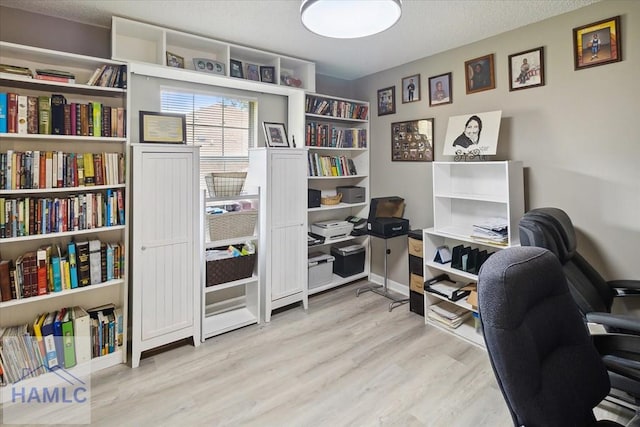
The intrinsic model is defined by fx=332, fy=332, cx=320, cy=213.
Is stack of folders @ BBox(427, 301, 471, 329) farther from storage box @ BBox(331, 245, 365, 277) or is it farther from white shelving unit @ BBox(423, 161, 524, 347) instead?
storage box @ BBox(331, 245, 365, 277)

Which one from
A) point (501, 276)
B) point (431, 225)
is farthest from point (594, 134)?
point (501, 276)

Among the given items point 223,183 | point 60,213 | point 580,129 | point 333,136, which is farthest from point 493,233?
point 60,213

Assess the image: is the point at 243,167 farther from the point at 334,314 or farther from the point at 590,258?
the point at 590,258

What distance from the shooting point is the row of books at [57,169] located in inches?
81.8

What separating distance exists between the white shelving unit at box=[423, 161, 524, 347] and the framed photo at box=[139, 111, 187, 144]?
2.23 meters

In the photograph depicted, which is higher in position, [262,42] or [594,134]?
[262,42]

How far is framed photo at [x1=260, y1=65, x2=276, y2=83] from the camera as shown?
3225 mm

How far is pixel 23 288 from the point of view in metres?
2.14

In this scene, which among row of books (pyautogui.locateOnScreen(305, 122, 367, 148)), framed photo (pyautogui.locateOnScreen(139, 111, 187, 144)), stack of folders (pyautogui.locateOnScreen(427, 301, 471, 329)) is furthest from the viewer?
row of books (pyautogui.locateOnScreen(305, 122, 367, 148))

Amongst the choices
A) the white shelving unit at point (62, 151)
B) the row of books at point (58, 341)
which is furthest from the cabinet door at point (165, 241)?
the row of books at point (58, 341)

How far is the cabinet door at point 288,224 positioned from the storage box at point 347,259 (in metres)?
0.70

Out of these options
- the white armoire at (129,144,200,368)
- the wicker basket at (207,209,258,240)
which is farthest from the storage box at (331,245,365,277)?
the white armoire at (129,144,200,368)

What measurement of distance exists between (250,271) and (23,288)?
159 cm

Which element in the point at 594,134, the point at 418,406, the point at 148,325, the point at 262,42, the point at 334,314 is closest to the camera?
the point at 418,406
